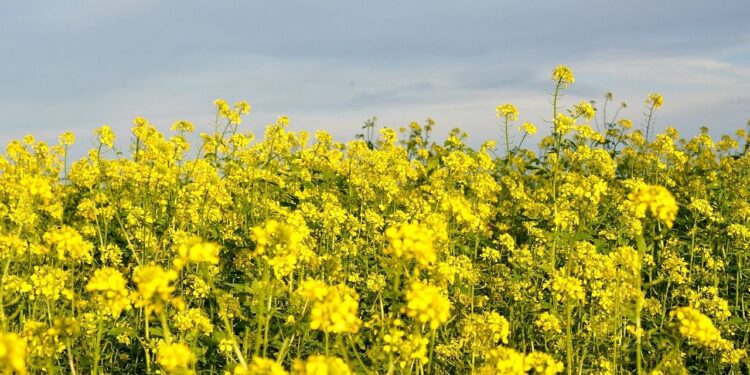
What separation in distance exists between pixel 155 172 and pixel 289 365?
8.50 feet

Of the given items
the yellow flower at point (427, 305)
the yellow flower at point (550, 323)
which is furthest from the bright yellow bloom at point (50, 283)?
the yellow flower at point (550, 323)

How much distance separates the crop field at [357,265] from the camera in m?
3.53

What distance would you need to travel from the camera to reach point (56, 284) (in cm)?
507

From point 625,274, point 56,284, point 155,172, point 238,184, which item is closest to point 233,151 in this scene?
point 238,184

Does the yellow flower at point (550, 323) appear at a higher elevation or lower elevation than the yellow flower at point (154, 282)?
lower

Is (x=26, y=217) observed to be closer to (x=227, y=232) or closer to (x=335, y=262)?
Answer: (x=227, y=232)

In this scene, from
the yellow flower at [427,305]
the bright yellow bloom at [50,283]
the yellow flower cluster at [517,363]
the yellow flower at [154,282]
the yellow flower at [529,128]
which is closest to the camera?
the yellow flower at [154,282]

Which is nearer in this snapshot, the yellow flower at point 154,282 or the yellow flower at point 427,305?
the yellow flower at point 154,282

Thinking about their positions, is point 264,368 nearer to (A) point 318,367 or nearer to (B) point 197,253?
(A) point 318,367

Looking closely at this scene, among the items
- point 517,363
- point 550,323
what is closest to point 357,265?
point 550,323

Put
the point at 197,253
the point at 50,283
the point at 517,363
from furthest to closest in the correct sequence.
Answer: the point at 50,283 < the point at 517,363 < the point at 197,253

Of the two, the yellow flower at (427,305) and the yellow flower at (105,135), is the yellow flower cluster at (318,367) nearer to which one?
the yellow flower at (427,305)

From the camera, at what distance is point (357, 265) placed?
21.4ft

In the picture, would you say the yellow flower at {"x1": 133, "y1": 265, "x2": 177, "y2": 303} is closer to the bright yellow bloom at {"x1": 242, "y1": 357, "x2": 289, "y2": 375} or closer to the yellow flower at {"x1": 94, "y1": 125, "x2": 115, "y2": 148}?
the bright yellow bloom at {"x1": 242, "y1": 357, "x2": 289, "y2": 375}
